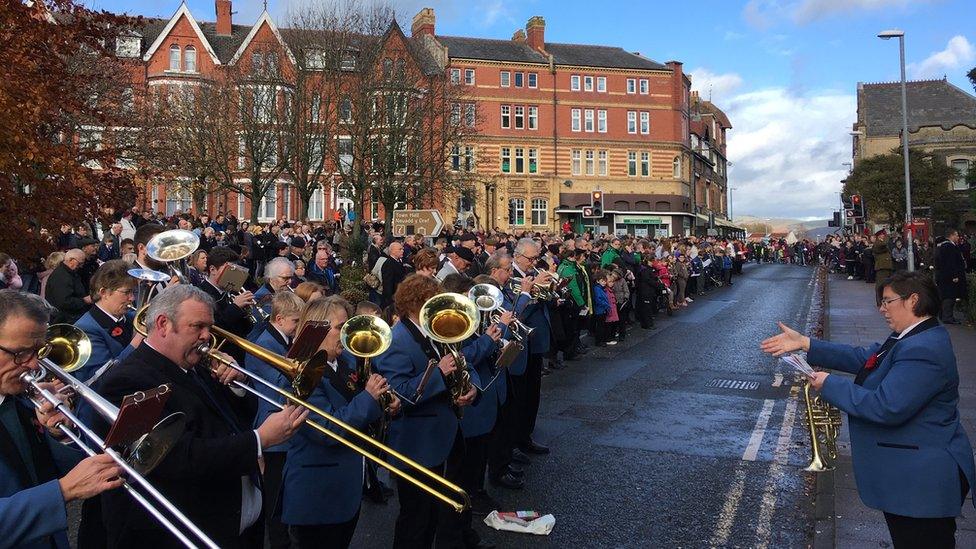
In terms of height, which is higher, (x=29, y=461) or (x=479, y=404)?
(x=29, y=461)

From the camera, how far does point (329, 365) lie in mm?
4965

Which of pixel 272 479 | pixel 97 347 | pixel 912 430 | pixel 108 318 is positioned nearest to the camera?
pixel 912 430

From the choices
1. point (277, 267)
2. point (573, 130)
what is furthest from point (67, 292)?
point (573, 130)

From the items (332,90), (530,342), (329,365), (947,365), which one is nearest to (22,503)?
(329,365)

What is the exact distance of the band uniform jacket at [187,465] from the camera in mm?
3393

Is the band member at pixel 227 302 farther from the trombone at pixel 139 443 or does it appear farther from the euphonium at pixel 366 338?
the trombone at pixel 139 443

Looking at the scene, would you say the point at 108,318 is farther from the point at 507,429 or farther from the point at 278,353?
the point at 507,429

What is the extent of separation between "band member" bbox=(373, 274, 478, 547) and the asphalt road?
3.48 ft

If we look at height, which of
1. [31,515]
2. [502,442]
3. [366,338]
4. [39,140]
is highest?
[39,140]

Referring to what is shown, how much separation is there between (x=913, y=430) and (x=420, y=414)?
117 inches

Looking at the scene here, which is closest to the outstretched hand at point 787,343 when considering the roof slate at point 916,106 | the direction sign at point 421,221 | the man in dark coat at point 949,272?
the man in dark coat at point 949,272

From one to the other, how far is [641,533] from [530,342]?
2988 millimetres

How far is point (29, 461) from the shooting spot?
3.24 meters

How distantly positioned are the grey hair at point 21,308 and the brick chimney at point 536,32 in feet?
228
